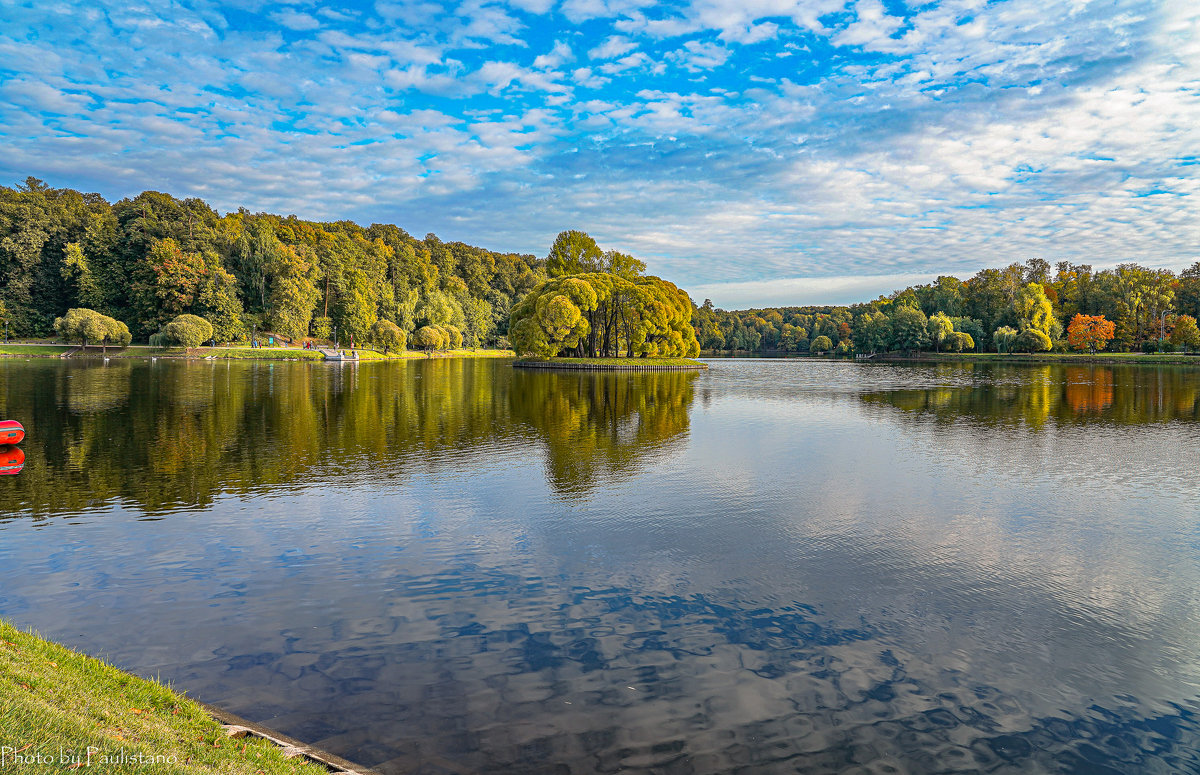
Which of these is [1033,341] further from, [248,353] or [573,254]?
[248,353]

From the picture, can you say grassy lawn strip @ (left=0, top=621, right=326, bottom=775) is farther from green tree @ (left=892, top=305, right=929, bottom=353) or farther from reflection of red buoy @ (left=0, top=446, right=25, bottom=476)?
green tree @ (left=892, top=305, right=929, bottom=353)

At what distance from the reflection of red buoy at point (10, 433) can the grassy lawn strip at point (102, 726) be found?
17264 millimetres

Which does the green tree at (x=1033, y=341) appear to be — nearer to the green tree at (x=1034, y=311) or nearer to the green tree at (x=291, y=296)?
the green tree at (x=1034, y=311)

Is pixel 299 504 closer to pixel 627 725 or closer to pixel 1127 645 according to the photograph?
pixel 627 725

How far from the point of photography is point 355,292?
103000mm

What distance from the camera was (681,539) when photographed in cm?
1201

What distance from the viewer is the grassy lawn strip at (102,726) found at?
423 centimetres

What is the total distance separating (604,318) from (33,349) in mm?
73686

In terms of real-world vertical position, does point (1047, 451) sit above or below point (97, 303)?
below

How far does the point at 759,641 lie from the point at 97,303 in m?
116

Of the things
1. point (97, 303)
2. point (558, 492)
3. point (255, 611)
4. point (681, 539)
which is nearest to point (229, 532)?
point (255, 611)

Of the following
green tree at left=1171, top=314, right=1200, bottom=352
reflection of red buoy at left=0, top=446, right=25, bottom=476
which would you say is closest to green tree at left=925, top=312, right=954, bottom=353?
green tree at left=1171, top=314, right=1200, bottom=352

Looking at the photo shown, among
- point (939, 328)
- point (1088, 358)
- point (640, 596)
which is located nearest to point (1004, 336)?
point (939, 328)

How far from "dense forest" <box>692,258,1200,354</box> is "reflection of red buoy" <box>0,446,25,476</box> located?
13547cm
